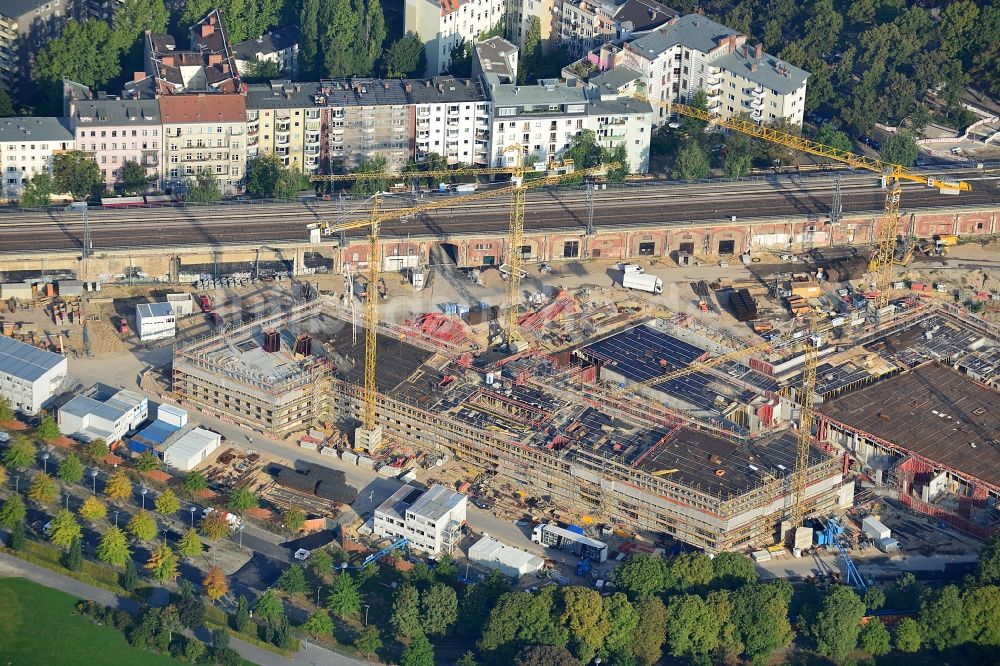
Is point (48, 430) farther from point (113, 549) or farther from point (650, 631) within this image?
point (650, 631)

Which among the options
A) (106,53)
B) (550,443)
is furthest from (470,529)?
(106,53)

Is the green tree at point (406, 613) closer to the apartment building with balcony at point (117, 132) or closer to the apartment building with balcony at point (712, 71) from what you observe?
the apartment building with balcony at point (117, 132)

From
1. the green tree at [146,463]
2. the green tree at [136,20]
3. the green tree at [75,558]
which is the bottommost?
the green tree at [75,558]

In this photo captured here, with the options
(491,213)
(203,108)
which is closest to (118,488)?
(203,108)

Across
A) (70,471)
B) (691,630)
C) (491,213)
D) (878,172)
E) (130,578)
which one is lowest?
(691,630)

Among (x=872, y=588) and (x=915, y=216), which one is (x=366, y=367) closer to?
(x=872, y=588)

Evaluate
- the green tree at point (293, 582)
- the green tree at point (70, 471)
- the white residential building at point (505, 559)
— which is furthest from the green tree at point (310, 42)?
the green tree at point (293, 582)
